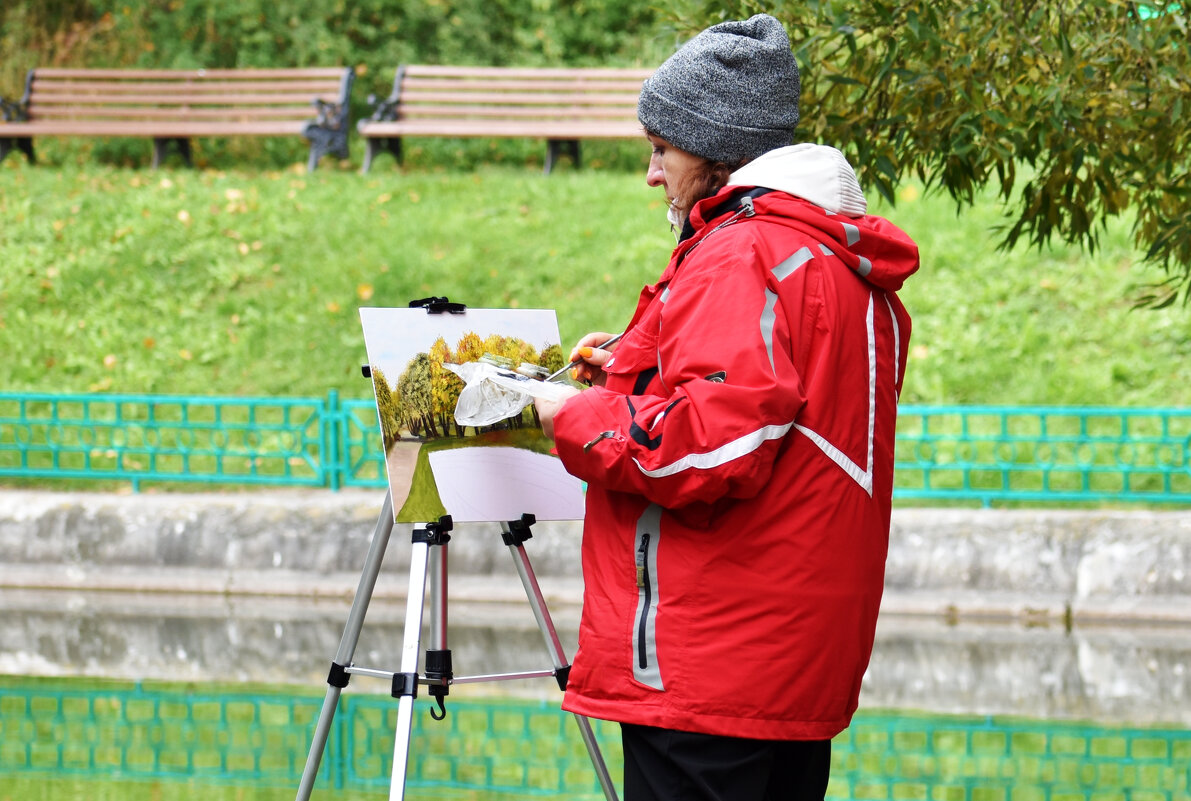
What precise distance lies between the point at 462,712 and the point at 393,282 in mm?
4761

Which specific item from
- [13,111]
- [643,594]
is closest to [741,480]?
[643,594]

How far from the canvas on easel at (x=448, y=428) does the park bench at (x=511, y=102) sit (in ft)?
29.6

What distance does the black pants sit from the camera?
7.18 feet

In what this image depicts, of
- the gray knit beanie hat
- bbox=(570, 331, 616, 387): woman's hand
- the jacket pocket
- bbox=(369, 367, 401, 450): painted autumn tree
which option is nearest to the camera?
the jacket pocket

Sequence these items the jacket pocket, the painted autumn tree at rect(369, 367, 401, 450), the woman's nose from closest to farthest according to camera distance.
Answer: the jacket pocket → the woman's nose → the painted autumn tree at rect(369, 367, 401, 450)

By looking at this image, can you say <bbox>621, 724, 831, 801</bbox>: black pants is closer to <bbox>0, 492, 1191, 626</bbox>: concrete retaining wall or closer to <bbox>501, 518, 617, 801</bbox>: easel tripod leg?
<bbox>501, 518, 617, 801</bbox>: easel tripod leg

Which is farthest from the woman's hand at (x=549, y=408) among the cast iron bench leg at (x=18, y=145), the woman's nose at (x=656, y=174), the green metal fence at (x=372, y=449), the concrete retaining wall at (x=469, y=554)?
the cast iron bench leg at (x=18, y=145)

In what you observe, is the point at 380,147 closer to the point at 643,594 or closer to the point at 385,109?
the point at 385,109

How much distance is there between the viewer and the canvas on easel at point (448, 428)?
10.4 ft

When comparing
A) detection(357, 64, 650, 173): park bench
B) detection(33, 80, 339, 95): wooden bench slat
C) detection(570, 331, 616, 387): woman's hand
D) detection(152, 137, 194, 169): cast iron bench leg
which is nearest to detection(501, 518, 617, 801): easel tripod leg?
detection(570, 331, 616, 387): woman's hand

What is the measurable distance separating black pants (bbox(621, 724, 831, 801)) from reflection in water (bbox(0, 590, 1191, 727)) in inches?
156

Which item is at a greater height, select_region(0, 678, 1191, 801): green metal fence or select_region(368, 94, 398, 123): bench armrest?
select_region(368, 94, 398, 123): bench armrest

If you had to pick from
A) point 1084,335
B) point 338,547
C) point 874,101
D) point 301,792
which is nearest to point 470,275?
point 338,547

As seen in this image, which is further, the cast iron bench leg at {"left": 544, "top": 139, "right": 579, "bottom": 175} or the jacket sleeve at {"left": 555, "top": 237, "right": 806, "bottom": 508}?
the cast iron bench leg at {"left": 544, "top": 139, "right": 579, "bottom": 175}
